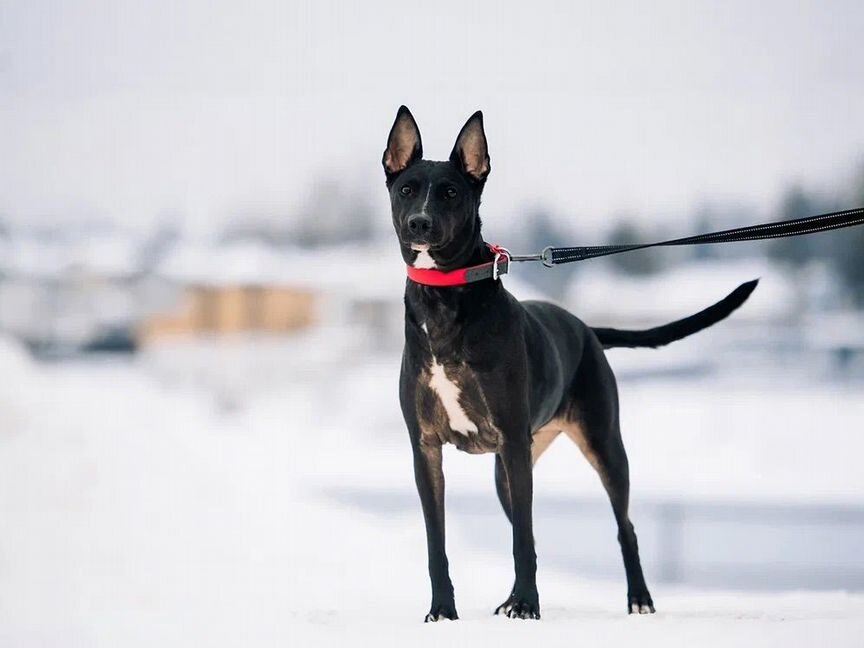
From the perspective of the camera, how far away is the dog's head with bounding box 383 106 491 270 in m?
2.78

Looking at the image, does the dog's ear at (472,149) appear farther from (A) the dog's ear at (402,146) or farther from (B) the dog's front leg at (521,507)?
(B) the dog's front leg at (521,507)

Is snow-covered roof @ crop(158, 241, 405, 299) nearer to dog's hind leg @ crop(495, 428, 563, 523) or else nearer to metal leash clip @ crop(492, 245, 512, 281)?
dog's hind leg @ crop(495, 428, 563, 523)

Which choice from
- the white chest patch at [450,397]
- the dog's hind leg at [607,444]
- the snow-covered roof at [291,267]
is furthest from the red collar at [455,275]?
the snow-covered roof at [291,267]

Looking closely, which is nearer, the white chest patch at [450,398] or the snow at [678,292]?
the white chest patch at [450,398]

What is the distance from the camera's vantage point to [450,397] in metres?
2.91

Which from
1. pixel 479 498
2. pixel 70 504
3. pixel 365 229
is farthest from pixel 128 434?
pixel 365 229

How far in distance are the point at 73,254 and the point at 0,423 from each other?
1125 centimetres

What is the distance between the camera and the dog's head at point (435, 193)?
2.78m

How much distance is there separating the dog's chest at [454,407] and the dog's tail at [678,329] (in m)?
0.93

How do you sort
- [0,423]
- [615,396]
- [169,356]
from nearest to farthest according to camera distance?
[615,396]
[0,423]
[169,356]

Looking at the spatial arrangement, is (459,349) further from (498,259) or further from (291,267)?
(291,267)

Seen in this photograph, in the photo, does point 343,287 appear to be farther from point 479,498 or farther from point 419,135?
point 419,135

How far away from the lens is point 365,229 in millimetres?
18828

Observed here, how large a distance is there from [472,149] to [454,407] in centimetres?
69
